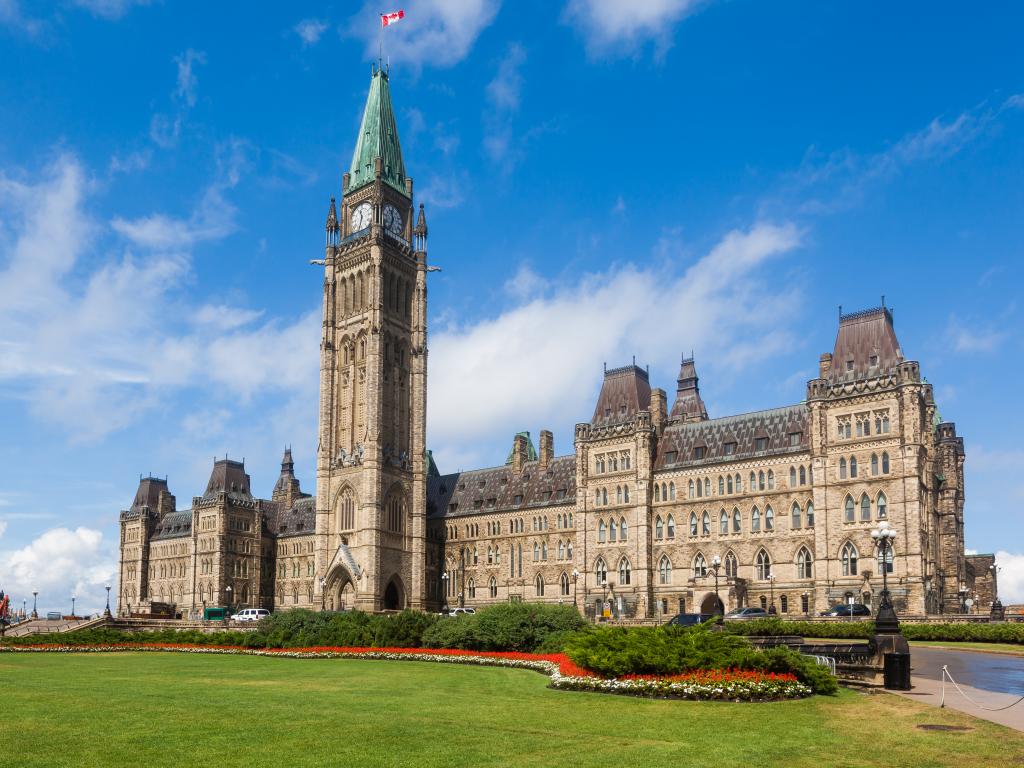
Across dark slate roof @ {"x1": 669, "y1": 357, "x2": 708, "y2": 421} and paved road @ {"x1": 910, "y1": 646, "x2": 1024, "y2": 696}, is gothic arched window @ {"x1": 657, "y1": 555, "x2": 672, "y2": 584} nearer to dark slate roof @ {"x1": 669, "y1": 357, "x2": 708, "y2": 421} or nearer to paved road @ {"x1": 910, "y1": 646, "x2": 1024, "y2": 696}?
dark slate roof @ {"x1": 669, "y1": 357, "x2": 708, "y2": 421}

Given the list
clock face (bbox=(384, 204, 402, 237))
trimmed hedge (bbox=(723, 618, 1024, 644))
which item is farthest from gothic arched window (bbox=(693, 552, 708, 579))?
clock face (bbox=(384, 204, 402, 237))

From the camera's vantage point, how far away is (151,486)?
137000 mm

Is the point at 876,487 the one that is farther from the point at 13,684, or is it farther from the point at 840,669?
the point at 13,684

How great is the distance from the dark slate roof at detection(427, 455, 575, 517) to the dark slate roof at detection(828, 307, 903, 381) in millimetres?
28919

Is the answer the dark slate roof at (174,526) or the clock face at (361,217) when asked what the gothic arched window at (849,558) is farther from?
the dark slate roof at (174,526)

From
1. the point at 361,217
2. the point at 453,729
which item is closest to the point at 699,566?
the point at 361,217

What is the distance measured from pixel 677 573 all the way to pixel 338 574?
1320 inches

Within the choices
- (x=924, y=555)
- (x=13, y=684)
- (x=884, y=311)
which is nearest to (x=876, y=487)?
(x=924, y=555)

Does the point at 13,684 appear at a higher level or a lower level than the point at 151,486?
lower

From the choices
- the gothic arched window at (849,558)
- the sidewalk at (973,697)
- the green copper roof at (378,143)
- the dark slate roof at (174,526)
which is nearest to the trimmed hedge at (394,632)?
the sidewalk at (973,697)

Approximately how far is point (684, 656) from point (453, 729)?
833 centimetres

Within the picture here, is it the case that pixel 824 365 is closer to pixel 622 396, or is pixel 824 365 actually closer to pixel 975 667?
pixel 622 396

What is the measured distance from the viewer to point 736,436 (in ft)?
264

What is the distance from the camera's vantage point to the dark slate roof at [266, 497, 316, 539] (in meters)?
118
